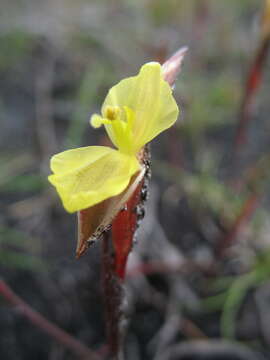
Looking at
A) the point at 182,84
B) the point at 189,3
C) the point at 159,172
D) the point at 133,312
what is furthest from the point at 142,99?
the point at 189,3

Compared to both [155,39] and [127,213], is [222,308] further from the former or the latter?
[155,39]

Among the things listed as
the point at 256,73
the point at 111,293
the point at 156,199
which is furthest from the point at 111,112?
the point at 156,199

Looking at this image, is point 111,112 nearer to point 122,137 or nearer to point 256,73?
point 122,137

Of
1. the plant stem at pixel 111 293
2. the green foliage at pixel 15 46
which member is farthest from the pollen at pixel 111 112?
the green foliage at pixel 15 46

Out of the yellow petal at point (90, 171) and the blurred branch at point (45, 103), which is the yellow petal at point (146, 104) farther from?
the blurred branch at point (45, 103)

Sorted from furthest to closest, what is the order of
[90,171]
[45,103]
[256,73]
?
[45,103]
[256,73]
[90,171]

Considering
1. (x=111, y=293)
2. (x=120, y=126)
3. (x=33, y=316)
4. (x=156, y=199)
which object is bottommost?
(x=156, y=199)
